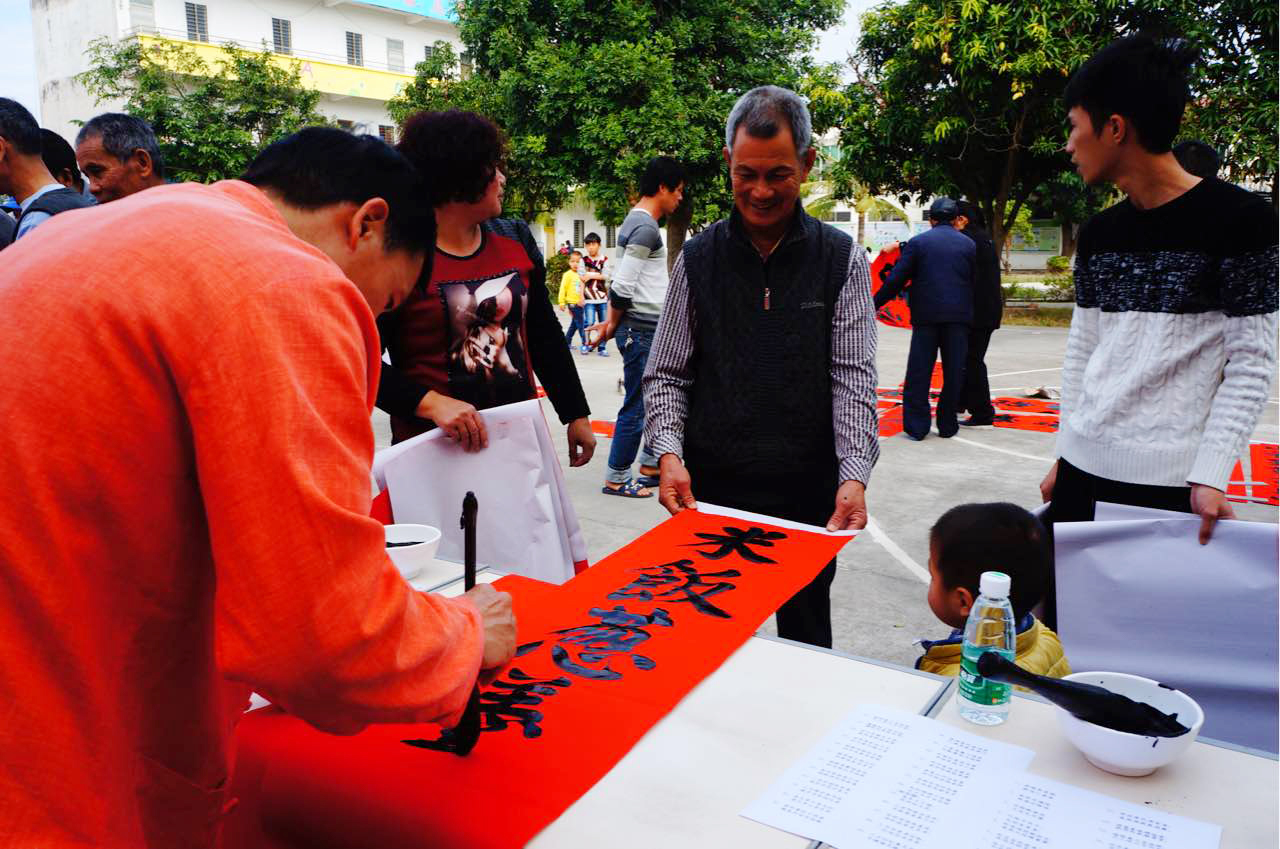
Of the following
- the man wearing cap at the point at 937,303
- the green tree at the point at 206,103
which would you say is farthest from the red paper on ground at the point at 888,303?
the green tree at the point at 206,103

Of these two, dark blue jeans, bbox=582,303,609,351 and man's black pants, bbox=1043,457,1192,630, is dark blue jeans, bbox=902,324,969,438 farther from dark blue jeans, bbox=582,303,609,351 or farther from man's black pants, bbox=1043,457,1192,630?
dark blue jeans, bbox=582,303,609,351

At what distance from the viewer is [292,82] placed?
20828mm

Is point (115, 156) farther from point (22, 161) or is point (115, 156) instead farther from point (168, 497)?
point (168, 497)

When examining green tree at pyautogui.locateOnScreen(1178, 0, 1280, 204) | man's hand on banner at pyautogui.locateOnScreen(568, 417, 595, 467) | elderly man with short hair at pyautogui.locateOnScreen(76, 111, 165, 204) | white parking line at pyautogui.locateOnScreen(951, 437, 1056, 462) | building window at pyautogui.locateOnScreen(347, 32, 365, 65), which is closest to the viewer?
man's hand on banner at pyautogui.locateOnScreen(568, 417, 595, 467)

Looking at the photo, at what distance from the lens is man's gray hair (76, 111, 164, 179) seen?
301 centimetres

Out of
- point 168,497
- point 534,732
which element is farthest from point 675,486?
point 168,497

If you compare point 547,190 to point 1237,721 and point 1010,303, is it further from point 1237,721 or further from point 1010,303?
point 1237,721

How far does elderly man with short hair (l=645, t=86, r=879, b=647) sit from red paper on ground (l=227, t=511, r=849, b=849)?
35cm

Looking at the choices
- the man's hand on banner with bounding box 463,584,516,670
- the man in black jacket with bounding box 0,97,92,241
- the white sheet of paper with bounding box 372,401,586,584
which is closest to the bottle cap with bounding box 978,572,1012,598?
the man's hand on banner with bounding box 463,584,516,670

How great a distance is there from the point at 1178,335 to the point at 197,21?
30.3 m

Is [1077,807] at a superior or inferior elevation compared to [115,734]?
inferior

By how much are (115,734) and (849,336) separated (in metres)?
1.61

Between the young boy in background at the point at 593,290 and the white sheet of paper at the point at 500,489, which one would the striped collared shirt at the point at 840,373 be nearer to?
the white sheet of paper at the point at 500,489

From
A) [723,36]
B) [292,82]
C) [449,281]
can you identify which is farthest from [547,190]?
[449,281]
